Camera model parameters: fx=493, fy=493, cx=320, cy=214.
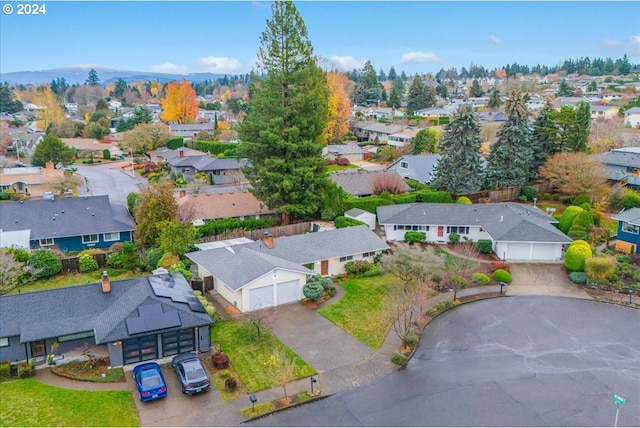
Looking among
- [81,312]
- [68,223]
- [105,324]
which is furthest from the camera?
[68,223]

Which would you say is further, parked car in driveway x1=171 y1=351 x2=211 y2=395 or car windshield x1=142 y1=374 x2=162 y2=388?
parked car in driveway x1=171 y1=351 x2=211 y2=395

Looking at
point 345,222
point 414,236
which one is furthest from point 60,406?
point 414,236

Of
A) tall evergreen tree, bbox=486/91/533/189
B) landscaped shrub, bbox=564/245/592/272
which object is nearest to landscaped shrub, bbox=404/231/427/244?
landscaped shrub, bbox=564/245/592/272

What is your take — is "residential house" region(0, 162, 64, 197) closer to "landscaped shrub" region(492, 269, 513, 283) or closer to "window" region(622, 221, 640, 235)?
"landscaped shrub" region(492, 269, 513, 283)

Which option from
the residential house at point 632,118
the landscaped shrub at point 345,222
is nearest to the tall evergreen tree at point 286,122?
the landscaped shrub at point 345,222

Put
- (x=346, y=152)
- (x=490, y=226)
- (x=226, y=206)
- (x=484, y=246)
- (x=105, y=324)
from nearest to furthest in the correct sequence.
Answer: (x=105, y=324) → (x=484, y=246) → (x=490, y=226) → (x=226, y=206) → (x=346, y=152)

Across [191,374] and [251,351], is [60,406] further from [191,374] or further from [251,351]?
[251,351]

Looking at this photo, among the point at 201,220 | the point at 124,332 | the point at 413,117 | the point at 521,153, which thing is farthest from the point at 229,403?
the point at 413,117
